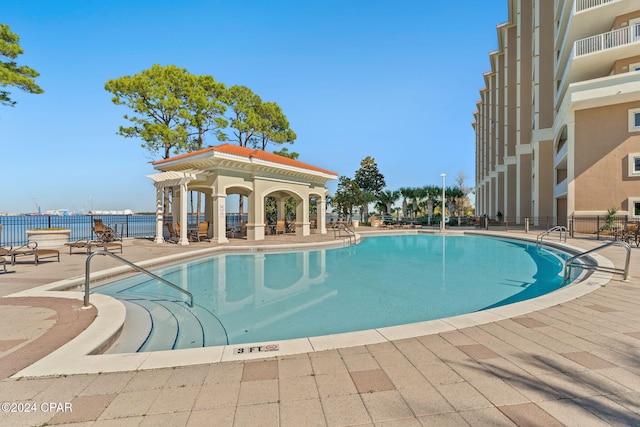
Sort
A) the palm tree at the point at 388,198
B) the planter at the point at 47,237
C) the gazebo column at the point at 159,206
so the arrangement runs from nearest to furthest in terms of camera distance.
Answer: the planter at the point at 47,237 < the gazebo column at the point at 159,206 < the palm tree at the point at 388,198

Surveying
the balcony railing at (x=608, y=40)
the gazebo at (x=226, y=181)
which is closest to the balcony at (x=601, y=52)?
the balcony railing at (x=608, y=40)

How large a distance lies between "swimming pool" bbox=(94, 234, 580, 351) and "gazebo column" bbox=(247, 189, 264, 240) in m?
3.62

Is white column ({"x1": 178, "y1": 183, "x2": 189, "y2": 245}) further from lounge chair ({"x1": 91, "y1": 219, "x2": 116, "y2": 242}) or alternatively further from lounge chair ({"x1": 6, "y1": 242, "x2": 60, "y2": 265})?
lounge chair ({"x1": 6, "y1": 242, "x2": 60, "y2": 265})

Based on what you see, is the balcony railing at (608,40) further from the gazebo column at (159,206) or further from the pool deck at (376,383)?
the gazebo column at (159,206)

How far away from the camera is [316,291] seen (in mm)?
7336

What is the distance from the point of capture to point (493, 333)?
11.5 ft

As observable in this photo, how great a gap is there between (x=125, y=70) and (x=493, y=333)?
82.9 feet

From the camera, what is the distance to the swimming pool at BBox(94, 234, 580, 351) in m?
5.04

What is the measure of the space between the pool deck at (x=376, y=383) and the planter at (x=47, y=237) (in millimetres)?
11491

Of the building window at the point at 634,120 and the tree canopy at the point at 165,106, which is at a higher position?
the tree canopy at the point at 165,106

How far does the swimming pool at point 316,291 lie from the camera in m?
5.04

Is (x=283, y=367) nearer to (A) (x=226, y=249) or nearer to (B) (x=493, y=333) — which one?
(B) (x=493, y=333)

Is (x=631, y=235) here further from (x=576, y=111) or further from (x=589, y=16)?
(x=589, y=16)

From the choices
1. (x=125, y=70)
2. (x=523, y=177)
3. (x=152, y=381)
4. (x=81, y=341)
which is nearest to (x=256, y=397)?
(x=152, y=381)
